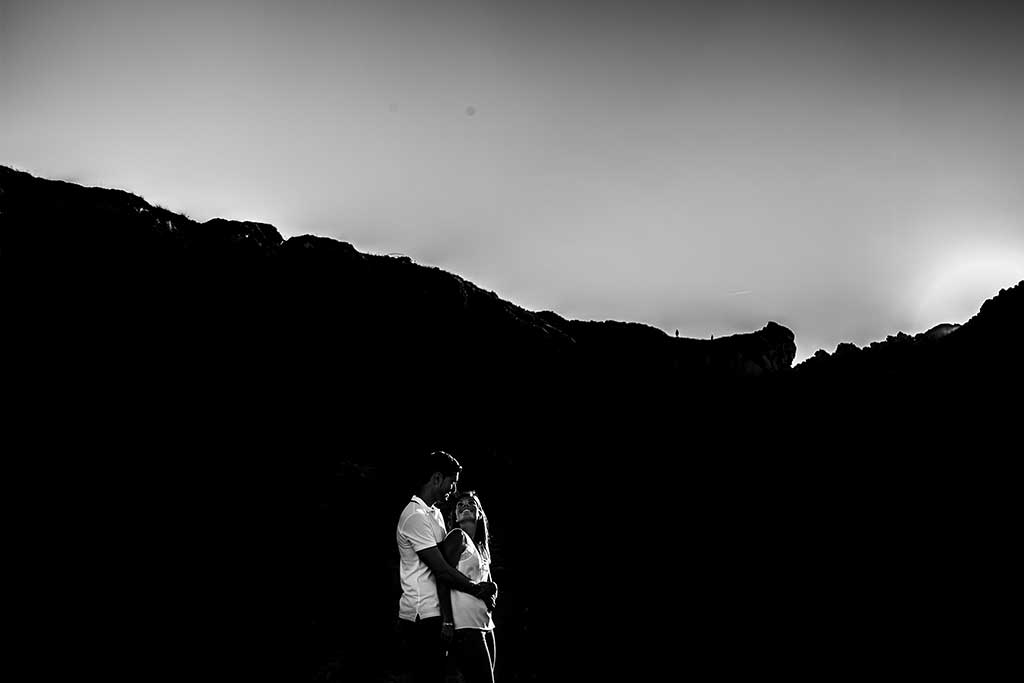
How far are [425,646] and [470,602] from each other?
1.12ft

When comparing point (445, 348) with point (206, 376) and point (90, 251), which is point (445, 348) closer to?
point (206, 376)

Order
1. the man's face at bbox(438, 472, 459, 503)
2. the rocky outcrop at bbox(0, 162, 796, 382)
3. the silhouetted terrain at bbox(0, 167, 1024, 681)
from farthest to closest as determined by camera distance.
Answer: the rocky outcrop at bbox(0, 162, 796, 382), the silhouetted terrain at bbox(0, 167, 1024, 681), the man's face at bbox(438, 472, 459, 503)

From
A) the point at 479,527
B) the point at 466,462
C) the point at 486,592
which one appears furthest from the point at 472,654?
the point at 466,462

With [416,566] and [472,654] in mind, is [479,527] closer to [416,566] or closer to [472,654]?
[416,566]

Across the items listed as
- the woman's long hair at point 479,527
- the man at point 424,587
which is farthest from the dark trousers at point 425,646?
the woman's long hair at point 479,527

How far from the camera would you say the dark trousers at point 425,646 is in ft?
14.1

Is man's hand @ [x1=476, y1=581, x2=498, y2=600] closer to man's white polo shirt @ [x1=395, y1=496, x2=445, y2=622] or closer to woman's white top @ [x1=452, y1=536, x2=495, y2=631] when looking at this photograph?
woman's white top @ [x1=452, y1=536, x2=495, y2=631]

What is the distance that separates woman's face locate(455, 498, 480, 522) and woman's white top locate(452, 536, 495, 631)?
207 mm

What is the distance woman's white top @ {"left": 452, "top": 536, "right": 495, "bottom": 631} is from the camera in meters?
4.37

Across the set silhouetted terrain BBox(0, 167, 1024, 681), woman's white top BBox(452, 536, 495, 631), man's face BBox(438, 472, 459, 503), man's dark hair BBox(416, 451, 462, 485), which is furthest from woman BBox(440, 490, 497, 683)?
silhouetted terrain BBox(0, 167, 1024, 681)

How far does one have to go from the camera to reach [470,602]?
4.39 meters

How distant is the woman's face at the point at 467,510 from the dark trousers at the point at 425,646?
68cm

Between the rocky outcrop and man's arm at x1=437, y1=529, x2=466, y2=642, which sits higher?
the rocky outcrop

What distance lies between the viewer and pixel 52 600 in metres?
10.7
